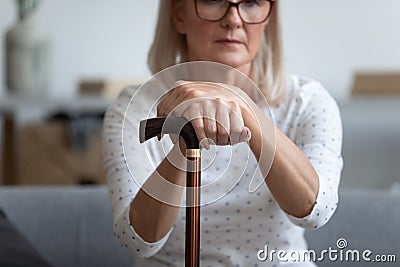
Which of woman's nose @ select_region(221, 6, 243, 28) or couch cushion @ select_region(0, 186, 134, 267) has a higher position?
woman's nose @ select_region(221, 6, 243, 28)

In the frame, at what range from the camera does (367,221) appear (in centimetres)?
161

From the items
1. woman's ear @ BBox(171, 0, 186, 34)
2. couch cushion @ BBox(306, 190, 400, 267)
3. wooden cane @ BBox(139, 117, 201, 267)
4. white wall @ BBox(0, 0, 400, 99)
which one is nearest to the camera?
wooden cane @ BBox(139, 117, 201, 267)

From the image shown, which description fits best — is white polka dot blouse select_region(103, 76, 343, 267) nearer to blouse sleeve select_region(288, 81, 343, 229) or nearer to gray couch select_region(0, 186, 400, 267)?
blouse sleeve select_region(288, 81, 343, 229)

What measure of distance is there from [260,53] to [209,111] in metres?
0.68

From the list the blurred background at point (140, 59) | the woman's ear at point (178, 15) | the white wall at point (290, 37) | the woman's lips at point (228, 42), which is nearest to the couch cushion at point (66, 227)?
the woman's ear at point (178, 15)

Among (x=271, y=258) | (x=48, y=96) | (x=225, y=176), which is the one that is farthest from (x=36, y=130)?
(x=225, y=176)

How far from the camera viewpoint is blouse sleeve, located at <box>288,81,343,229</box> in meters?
1.20

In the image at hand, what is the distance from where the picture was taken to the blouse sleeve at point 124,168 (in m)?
1.18

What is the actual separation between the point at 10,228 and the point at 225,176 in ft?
1.74

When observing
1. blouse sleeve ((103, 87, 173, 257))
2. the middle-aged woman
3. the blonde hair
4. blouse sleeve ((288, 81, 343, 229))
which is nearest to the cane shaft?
the middle-aged woman

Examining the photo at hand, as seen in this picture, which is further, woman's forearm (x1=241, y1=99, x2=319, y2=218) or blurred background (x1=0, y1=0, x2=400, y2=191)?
blurred background (x1=0, y1=0, x2=400, y2=191)

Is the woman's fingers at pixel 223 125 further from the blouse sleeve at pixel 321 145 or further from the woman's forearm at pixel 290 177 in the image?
the blouse sleeve at pixel 321 145

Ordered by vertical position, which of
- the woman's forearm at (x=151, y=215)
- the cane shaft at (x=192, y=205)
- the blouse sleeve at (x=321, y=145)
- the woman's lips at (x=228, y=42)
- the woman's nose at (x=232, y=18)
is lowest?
the woman's forearm at (x=151, y=215)

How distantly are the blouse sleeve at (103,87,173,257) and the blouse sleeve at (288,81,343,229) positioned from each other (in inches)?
7.9
